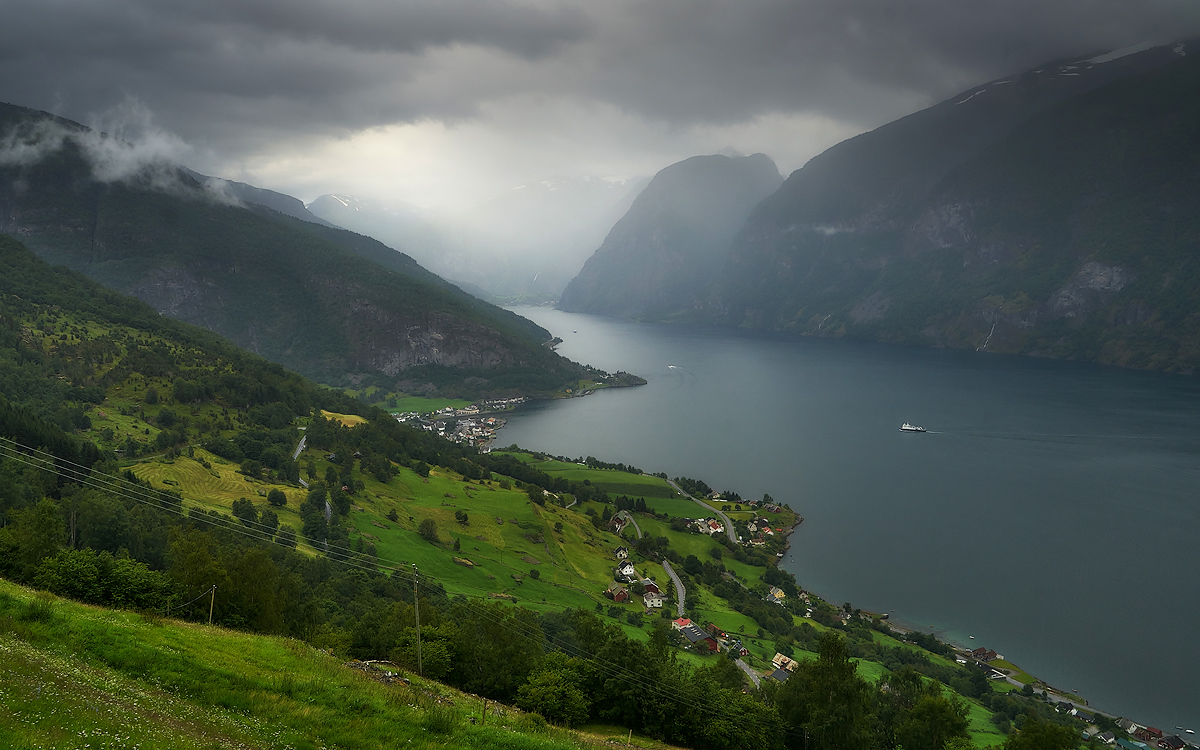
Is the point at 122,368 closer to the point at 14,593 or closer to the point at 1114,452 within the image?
the point at 14,593

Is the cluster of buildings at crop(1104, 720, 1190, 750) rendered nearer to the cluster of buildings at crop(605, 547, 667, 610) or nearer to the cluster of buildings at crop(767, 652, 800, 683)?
the cluster of buildings at crop(767, 652, 800, 683)

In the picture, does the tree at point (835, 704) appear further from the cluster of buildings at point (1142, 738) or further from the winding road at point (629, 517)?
the winding road at point (629, 517)

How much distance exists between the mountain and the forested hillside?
65683 millimetres

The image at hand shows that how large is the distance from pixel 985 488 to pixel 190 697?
9006cm

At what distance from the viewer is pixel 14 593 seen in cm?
1441

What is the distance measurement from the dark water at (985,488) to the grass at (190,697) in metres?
50.3

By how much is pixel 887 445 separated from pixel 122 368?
4007 inches

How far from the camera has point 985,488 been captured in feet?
268

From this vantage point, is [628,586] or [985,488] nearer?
[628,586]

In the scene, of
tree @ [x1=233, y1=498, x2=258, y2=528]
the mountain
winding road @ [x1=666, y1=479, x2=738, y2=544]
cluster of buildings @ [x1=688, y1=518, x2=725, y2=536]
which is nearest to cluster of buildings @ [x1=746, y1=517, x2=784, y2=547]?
winding road @ [x1=666, y1=479, x2=738, y2=544]

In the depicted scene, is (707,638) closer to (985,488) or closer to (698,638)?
(698,638)

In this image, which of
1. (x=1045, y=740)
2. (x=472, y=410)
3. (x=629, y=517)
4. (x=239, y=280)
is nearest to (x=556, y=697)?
(x=1045, y=740)

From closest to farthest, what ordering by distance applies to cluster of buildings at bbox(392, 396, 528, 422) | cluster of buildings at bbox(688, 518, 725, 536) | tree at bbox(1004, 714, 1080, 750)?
1. tree at bbox(1004, 714, 1080, 750)
2. cluster of buildings at bbox(688, 518, 725, 536)
3. cluster of buildings at bbox(392, 396, 528, 422)

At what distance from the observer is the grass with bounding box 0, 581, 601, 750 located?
28.2 feet
